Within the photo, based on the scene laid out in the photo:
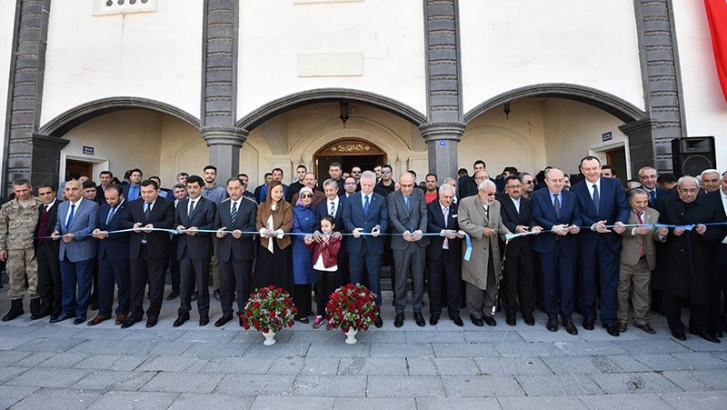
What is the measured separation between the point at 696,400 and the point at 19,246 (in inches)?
281

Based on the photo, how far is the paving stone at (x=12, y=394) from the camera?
2680 mm

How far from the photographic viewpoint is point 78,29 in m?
7.31

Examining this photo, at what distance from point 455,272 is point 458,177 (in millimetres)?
2893

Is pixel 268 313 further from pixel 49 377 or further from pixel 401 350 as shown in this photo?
pixel 49 377

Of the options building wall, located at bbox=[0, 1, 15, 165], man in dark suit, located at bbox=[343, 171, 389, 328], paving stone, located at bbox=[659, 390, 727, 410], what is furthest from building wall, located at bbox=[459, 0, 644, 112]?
building wall, located at bbox=[0, 1, 15, 165]

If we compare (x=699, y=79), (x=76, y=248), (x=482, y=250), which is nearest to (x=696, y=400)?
(x=482, y=250)

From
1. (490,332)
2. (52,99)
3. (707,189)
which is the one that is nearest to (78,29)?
(52,99)

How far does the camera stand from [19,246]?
4.70 meters

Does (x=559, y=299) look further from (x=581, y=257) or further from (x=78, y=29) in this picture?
(x=78, y=29)

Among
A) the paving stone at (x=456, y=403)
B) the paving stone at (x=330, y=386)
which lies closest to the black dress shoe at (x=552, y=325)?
the paving stone at (x=456, y=403)

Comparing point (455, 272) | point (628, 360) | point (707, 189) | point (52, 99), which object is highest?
point (52, 99)

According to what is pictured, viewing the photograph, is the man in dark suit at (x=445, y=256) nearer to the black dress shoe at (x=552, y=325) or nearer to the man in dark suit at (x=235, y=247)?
the black dress shoe at (x=552, y=325)

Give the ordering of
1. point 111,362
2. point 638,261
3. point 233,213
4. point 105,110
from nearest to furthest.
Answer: point 111,362, point 638,261, point 233,213, point 105,110

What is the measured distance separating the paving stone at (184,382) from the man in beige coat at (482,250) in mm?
2790
